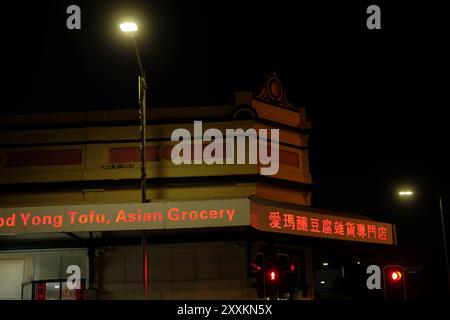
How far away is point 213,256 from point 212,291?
1.08 meters

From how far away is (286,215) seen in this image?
1883 centimetres

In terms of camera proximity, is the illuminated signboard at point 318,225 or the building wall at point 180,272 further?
the building wall at point 180,272

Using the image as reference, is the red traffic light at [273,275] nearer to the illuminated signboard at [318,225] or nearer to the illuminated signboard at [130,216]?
the illuminated signboard at [130,216]

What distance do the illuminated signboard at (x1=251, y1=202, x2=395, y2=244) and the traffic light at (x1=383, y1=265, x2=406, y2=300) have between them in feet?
21.5

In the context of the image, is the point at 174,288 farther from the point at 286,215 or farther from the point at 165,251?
the point at 286,215

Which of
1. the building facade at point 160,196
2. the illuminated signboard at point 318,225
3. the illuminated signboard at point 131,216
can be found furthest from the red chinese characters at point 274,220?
the illuminated signboard at point 131,216

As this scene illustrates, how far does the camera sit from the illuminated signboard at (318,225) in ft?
60.0

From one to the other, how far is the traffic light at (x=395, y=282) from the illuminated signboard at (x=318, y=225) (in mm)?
6565

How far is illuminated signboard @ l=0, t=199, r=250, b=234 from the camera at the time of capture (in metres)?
17.4

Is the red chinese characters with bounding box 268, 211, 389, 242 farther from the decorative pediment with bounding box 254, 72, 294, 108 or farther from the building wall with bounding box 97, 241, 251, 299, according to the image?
the decorative pediment with bounding box 254, 72, 294, 108

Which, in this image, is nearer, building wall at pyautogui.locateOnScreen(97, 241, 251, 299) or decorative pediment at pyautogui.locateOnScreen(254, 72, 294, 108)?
building wall at pyautogui.locateOnScreen(97, 241, 251, 299)

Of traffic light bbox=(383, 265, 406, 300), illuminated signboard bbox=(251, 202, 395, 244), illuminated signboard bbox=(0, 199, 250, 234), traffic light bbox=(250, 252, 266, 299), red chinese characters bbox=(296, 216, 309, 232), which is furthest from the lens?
red chinese characters bbox=(296, 216, 309, 232)

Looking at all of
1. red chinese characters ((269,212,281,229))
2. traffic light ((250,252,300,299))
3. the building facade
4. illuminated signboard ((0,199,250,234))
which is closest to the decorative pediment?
the building facade
